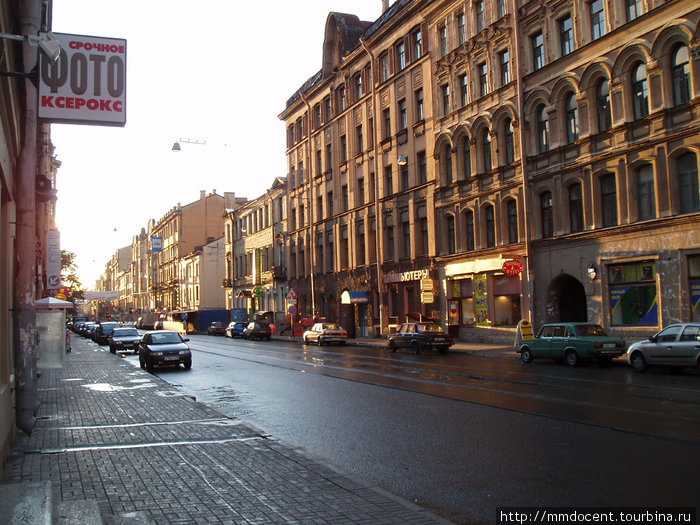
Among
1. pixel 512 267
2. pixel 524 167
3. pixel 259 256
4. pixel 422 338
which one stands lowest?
pixel 422 338

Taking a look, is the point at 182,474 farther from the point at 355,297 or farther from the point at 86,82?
the point at 355,297

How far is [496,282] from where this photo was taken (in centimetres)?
3344

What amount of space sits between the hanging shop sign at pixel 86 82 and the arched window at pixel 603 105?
72.0 feet

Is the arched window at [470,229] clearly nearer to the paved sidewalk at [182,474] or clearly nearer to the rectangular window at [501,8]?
the rectangular window at [501,8]

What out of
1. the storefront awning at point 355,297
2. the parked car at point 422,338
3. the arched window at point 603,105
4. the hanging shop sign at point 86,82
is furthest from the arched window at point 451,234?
the hanging shop sign at point 86,82

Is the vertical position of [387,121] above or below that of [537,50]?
above

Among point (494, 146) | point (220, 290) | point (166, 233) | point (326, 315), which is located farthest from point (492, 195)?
point (166, 233)

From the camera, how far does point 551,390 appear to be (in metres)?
15.1

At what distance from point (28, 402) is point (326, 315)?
139 ft

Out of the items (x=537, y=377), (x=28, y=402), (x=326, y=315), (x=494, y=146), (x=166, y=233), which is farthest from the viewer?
(x=166, y=233)

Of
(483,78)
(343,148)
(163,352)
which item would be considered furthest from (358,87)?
(163,352)

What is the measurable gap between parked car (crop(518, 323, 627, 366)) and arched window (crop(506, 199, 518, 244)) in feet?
29.7

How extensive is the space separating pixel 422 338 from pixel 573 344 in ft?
31.6

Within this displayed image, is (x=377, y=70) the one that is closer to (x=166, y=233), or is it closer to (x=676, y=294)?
(x=676, y=294)
